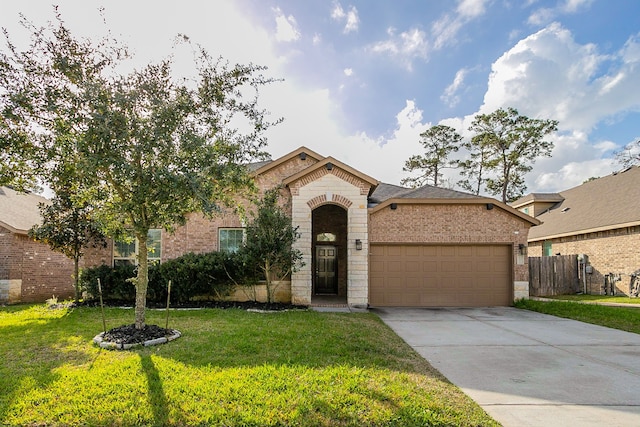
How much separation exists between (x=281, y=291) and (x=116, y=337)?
20.5ft

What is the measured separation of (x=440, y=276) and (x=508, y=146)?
66.5 ft

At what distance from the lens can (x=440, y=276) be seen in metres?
12.4

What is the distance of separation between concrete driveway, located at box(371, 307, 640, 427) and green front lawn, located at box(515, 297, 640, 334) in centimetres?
58

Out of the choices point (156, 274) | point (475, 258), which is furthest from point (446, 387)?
point (156, 274)

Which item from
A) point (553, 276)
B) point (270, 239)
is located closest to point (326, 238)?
point (270, 239)

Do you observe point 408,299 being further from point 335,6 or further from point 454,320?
point 335,6

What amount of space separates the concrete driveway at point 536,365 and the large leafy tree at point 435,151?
22795 millimetres

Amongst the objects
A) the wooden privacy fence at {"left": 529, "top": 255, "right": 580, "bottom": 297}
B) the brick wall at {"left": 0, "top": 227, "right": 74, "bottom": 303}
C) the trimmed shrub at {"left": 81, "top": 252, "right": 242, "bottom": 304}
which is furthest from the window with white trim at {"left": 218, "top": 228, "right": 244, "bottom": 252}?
the wooden privacy fence at {"left": 529, "top": 255, "right": 580, "bottom": 297}

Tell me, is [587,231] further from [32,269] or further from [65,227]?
[32,269]

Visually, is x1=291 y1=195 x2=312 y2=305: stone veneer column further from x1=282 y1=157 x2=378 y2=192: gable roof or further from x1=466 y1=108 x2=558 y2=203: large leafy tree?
x1=466 y1=108 x2=558 y2=203: large leafy tree

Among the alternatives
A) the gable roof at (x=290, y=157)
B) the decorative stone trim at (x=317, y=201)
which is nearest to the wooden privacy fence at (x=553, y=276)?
the decorative stone trim at (x=317, y=201)

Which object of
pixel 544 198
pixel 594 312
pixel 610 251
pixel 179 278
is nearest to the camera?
pixel 594 312

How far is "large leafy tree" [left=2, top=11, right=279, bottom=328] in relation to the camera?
5.98 m

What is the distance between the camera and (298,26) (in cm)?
973
